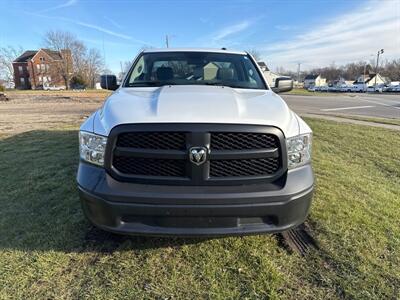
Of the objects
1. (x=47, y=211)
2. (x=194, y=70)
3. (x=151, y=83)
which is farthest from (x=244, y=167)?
(x=47, y=211)

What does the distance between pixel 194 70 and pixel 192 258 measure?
7.47 ft

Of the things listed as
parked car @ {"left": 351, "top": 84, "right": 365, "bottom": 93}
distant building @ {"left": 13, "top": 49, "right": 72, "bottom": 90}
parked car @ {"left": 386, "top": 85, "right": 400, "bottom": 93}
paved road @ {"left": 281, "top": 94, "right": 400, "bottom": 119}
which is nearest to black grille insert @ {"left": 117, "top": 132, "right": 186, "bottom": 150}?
paved road @ {"left": 281, "top": 94, "right": 400, "bottom": 119}

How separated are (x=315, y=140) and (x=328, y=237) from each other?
5.07 m

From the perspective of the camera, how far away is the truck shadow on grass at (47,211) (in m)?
2.81

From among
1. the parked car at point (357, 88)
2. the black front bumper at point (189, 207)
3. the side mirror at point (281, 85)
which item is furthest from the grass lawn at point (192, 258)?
the parked car at point (357, 88)

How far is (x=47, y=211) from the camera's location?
345cm

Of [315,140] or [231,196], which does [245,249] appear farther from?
[315,140]

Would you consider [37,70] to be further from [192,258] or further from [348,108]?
[192,258]

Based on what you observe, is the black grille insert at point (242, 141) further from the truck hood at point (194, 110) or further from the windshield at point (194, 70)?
the windshield at point (194, 70)

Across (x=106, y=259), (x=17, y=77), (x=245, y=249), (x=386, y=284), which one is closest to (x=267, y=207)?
(x=245, y=249)

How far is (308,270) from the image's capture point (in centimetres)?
251

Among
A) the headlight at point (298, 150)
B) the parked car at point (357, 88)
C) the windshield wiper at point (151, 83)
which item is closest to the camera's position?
the headlight at point (298, 150)

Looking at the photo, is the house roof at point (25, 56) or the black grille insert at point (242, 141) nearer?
the black grille insert at point (242, 141)

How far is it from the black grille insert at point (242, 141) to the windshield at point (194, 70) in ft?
4.56
